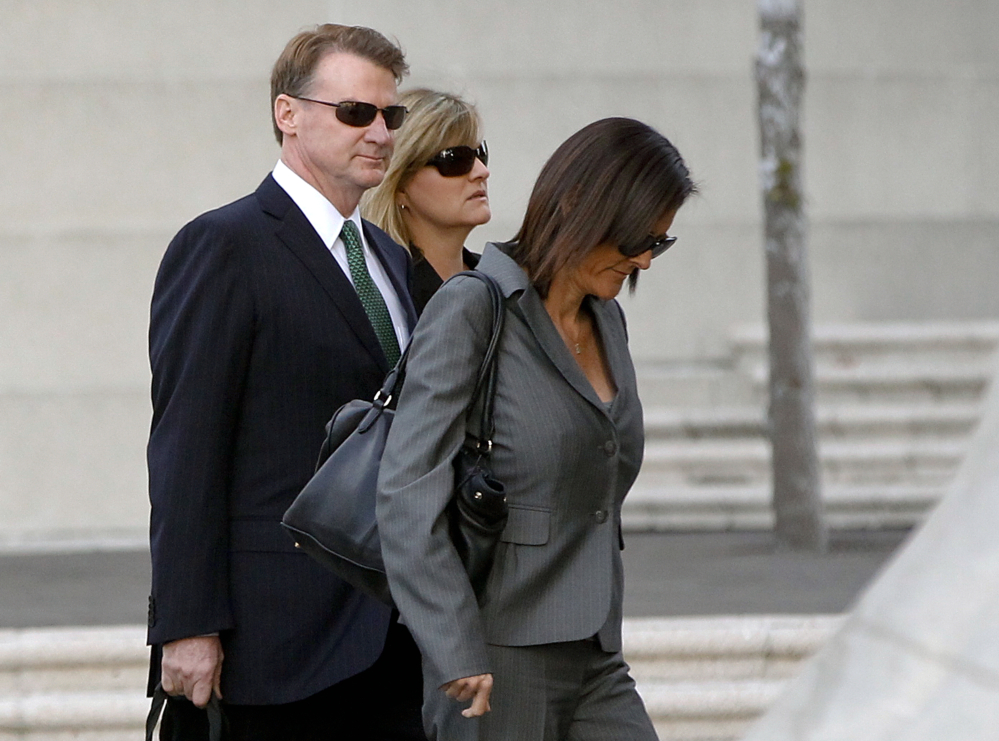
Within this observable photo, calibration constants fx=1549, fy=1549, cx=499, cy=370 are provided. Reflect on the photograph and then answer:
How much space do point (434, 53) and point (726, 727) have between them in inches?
213

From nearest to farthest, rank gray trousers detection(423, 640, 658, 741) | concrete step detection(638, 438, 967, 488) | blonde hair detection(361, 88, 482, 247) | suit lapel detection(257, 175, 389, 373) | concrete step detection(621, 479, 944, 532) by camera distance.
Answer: gray trousers detection(423, 640, 658, 741), suit lapel detection(257, 175, 389, 373), blonde hair detection(361, 88, 482, 247), concrete step detection(621, 479, 944, 532), concrete step detection(638, 438, 967, 488)

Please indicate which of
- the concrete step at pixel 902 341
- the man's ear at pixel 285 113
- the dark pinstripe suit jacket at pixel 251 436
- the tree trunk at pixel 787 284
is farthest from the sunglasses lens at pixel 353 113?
the concrete step at pixel 902 341

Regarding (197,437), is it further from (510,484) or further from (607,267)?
(607,267)

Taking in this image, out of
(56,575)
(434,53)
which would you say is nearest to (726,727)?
(56,575)

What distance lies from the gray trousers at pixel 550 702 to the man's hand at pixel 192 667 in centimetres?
42

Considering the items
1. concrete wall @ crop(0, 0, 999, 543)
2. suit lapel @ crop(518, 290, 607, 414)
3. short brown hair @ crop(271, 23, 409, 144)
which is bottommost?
suit lapel @ crop(518, 290, 607, 414)

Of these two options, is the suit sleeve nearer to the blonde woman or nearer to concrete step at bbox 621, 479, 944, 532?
the blonde woman

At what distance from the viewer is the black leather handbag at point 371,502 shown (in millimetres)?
2410

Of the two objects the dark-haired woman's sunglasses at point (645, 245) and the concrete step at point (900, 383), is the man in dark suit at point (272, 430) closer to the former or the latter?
the dark-haired woman's sunglasses at point (645, 245)

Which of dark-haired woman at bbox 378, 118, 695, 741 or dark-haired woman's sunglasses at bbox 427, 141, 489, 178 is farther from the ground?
dark-haired woman's sunglasses at bbox 427, 141, 489, 178

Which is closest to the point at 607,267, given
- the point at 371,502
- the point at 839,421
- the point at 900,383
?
the point at 371,502

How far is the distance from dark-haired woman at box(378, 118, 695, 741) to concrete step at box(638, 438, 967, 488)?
602 cm

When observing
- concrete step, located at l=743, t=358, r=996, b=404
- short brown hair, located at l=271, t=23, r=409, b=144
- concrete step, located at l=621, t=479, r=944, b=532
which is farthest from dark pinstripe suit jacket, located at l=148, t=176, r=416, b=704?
concrete step, located at l=743, t=358, r=996, b=404

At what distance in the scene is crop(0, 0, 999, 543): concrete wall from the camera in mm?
8867
